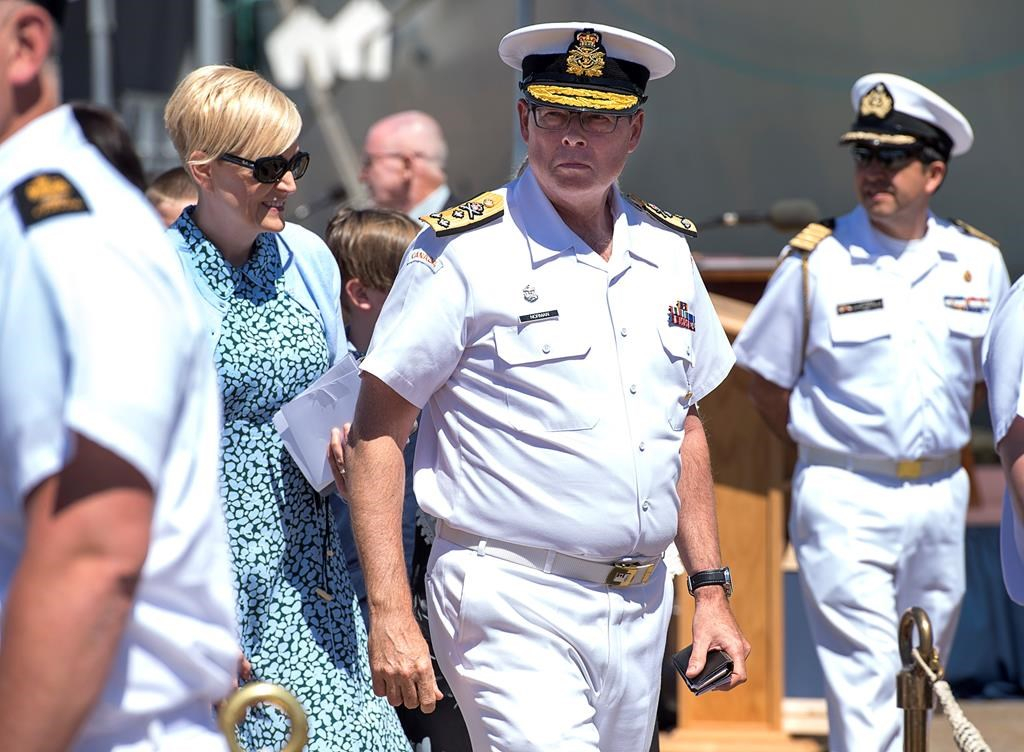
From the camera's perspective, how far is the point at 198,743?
1866 mm

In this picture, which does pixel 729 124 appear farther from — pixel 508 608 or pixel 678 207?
pixel 508 608

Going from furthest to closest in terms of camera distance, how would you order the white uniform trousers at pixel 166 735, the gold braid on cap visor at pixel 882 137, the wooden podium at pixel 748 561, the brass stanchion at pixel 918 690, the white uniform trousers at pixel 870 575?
the wooden podium at pixel 748 561 < the gold braid on cap visor at pixel 882 137 < the white uniform trousers at pixel 870 575 < the brass stanchion at pixel 918 690 < the white uniform trousers at pixel 166 735

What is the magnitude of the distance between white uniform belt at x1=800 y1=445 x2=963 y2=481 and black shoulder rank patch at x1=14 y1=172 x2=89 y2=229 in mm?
3800

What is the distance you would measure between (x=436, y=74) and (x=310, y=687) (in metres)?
9.64

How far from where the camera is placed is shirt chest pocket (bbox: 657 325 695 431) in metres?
3.43

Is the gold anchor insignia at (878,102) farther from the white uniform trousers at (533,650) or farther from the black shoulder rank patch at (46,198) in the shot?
the black shoulder rank patch at (46,198)

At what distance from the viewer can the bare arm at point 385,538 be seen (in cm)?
320

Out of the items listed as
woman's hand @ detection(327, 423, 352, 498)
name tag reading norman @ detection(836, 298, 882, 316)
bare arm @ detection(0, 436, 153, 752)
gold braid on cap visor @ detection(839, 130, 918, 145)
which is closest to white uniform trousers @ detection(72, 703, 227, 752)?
bare arm @ detection(0, 436, 153, 752)

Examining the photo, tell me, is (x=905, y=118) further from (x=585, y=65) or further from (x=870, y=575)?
(x=585, y=65)

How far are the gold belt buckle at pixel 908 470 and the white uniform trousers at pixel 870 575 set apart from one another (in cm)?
2

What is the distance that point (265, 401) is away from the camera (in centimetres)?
367

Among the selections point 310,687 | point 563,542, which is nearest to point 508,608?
point 563,542

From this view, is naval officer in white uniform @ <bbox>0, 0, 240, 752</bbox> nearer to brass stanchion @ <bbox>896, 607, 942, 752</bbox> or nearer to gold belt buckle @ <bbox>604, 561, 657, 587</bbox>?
gold belt buckle @ <bbox>604, 561, 657, 587</bbox>

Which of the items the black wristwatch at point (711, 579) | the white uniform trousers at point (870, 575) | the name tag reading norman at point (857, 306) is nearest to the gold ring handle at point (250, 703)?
the black wristwatch at point (711, 579)
